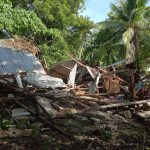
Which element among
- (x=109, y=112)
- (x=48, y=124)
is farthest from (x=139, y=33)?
(x=48, y=124)

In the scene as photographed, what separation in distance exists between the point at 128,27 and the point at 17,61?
33.6 feet

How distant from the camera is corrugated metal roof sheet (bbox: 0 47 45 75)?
18.8m

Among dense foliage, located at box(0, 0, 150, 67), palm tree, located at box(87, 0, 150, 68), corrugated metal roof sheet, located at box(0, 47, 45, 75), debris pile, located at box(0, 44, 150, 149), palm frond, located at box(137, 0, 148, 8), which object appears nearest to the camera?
debris pile, located at box(0, 44, 150, 149)

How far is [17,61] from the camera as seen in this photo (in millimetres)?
19328

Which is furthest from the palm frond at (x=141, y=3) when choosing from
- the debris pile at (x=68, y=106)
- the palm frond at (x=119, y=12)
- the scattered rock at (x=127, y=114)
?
the scattered rock at (x=127, y=114)

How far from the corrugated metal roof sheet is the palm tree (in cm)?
769

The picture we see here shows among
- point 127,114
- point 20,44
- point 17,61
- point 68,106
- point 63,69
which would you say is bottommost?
point 127,114

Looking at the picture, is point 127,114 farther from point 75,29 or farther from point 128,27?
point 75,29

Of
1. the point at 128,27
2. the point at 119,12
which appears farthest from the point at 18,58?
the point at 119,12

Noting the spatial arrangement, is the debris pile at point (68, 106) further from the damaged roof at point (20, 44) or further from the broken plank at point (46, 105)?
the damaged roof at point (20, 44)

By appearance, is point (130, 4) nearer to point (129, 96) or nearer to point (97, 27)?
point (97, 27)

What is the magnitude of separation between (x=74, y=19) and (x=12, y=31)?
8780mm

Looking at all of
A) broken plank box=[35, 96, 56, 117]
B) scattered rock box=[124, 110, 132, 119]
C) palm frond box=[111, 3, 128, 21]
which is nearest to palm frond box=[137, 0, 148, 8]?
palm frond box=[111, 3, 128, 21]

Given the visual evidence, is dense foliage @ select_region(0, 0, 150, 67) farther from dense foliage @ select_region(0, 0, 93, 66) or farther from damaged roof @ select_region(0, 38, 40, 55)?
damaged roof @ select_region(0, 38, 40, 55)
